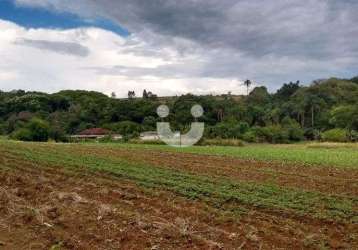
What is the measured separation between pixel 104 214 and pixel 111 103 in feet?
204

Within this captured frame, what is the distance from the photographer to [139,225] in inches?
280

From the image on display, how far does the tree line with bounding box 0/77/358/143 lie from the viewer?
172 feet

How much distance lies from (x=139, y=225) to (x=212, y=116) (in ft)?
192

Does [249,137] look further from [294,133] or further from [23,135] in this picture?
[23,135]

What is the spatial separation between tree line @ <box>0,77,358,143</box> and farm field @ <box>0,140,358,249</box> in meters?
32.7

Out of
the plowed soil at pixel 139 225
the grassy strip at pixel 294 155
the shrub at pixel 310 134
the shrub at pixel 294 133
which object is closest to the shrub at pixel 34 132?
the grassy strip at pixel 294 155

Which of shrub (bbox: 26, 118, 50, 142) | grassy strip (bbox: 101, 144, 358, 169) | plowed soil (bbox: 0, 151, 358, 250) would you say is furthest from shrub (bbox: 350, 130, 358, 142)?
plowed soil (bbox: 0, 151, 358, 250)

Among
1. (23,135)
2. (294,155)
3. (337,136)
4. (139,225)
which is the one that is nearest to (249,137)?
(337,136)

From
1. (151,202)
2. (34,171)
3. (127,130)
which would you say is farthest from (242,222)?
(127,130)

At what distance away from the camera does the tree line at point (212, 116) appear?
52344 mm

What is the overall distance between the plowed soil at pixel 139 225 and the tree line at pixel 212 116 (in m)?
35.9

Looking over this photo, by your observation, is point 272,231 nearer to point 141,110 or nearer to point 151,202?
point 151,202

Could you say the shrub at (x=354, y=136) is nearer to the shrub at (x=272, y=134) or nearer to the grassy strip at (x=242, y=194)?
the shrub at (x=272, y=134)

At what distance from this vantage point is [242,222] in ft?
25.2
